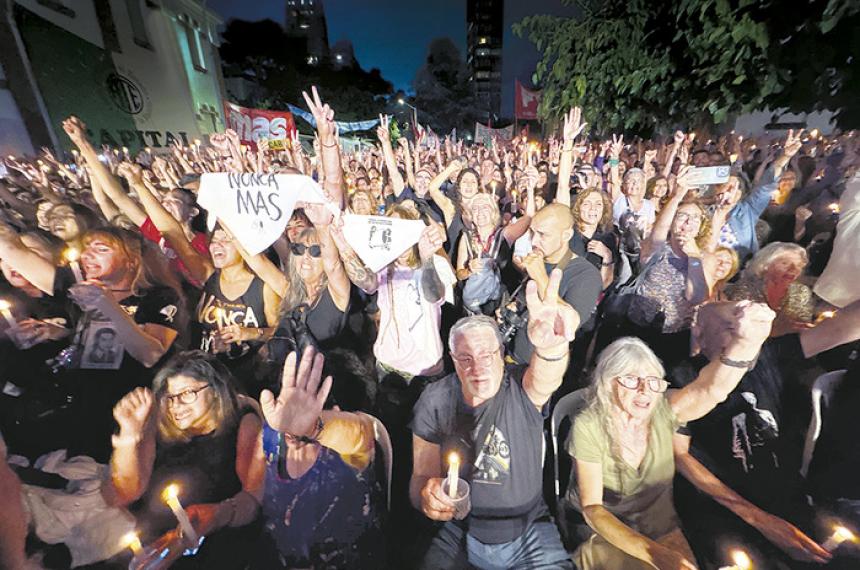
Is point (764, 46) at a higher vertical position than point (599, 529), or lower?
higher

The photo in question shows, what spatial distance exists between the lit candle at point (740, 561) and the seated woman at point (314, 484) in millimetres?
1790

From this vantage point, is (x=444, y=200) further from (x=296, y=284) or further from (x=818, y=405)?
(x=818, y=405)

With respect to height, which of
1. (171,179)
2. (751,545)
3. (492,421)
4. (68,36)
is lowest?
(751,545)

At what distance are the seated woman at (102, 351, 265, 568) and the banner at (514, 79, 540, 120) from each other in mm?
10874

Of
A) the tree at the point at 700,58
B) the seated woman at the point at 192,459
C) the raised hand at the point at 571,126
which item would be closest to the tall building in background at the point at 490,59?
the tree at the point at 700,58

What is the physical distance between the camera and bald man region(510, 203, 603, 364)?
6.82 ft

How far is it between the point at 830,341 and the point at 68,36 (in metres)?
5.98

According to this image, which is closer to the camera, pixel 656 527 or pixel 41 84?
pixel 656 527

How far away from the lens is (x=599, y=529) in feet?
6.31

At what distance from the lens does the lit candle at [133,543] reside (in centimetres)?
198

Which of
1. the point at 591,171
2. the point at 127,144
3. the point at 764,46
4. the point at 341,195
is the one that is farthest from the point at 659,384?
the point at 127,144

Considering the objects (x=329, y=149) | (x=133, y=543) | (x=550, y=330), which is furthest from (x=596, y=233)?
(x=133, y=543)

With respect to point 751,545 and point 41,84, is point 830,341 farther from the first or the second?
point 41,84

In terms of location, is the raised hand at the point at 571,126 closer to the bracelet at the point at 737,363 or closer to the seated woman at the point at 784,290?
the seated woman at the point at 784,290
